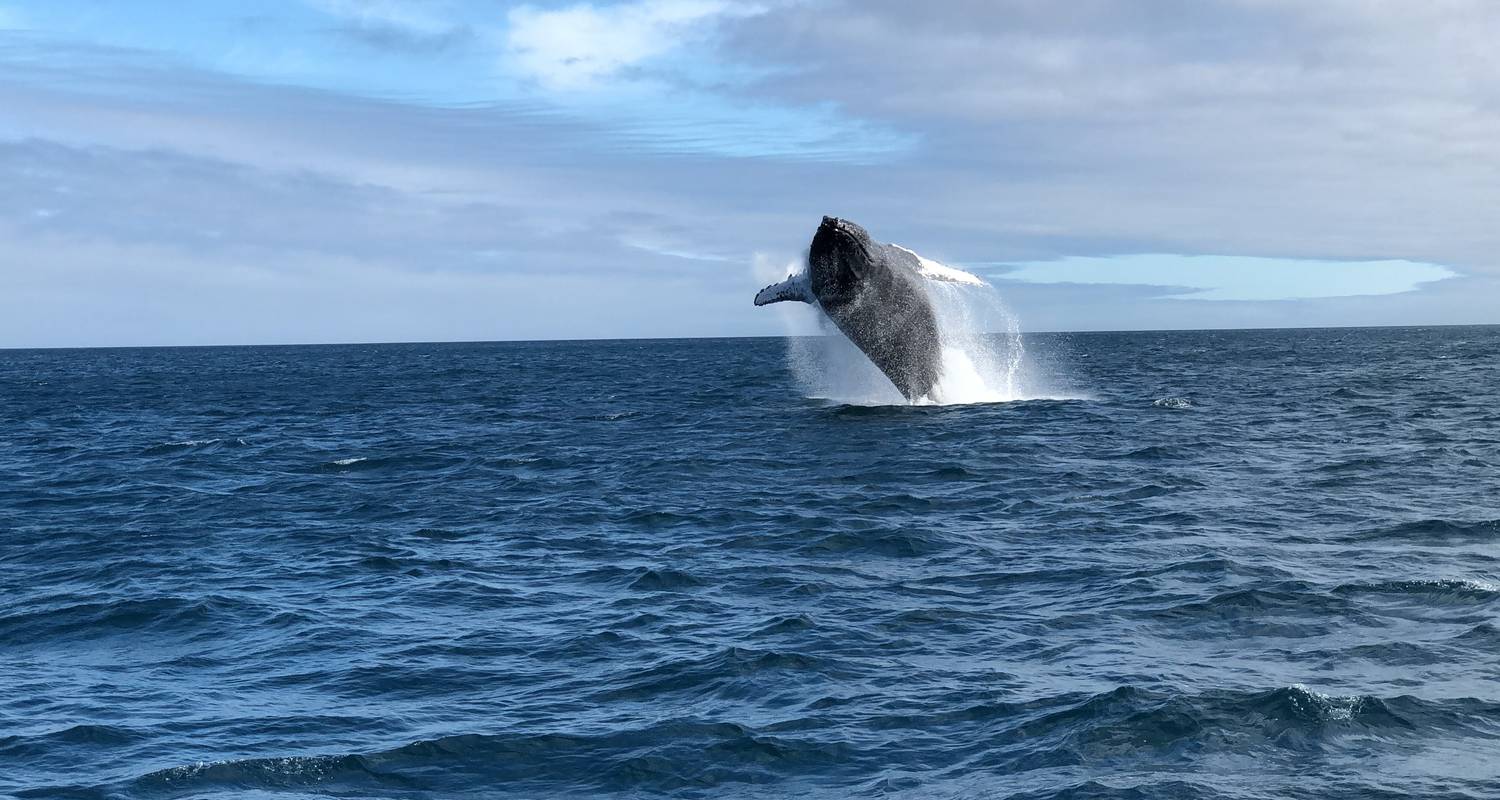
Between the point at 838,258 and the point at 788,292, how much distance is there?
2635 millimetres

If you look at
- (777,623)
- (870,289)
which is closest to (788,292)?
(870,289)

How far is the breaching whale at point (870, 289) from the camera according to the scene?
28141 mm

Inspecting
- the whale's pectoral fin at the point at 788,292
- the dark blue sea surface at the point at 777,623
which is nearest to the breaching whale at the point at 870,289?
the whale's pectoral fin at the point at 788,292

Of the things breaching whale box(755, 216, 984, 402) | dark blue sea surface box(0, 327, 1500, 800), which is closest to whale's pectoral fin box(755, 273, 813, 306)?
breaching whale box(755, 216, 984, 402)

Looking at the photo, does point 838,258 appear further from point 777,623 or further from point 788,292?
point 777,623

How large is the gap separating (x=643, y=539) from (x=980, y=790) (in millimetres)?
10972

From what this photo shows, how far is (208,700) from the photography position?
12977mm

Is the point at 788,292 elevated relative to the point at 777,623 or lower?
elevated

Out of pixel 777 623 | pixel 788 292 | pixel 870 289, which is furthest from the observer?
pixel 788 292

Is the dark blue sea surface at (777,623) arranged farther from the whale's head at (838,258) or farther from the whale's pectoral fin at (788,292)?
the whale's head at (838,258)

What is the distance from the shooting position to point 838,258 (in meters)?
28.3

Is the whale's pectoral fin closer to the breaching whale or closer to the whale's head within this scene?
the breaching whale

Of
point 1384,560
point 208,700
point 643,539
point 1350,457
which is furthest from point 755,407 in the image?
point 208,700

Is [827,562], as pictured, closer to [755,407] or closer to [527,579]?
[527,579]
